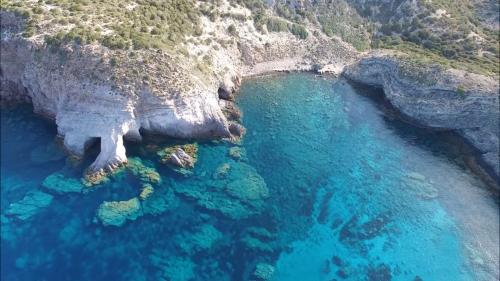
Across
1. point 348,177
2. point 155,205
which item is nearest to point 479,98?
point 348,177

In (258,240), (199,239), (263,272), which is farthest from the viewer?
(258,240)

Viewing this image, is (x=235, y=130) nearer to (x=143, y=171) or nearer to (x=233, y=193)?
(x=233, y=193)

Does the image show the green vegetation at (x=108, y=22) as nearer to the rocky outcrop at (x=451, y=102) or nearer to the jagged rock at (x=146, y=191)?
the jagged rock at (x=146, y=191)

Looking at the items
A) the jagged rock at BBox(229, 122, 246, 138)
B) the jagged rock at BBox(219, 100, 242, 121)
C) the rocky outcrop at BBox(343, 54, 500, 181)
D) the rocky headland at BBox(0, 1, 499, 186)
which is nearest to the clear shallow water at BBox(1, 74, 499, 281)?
the jagged rock at BBox(229, 122, 246, 138)

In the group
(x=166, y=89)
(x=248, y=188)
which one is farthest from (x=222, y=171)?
(x=166, y=89)

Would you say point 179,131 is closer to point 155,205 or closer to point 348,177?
point 155,205
